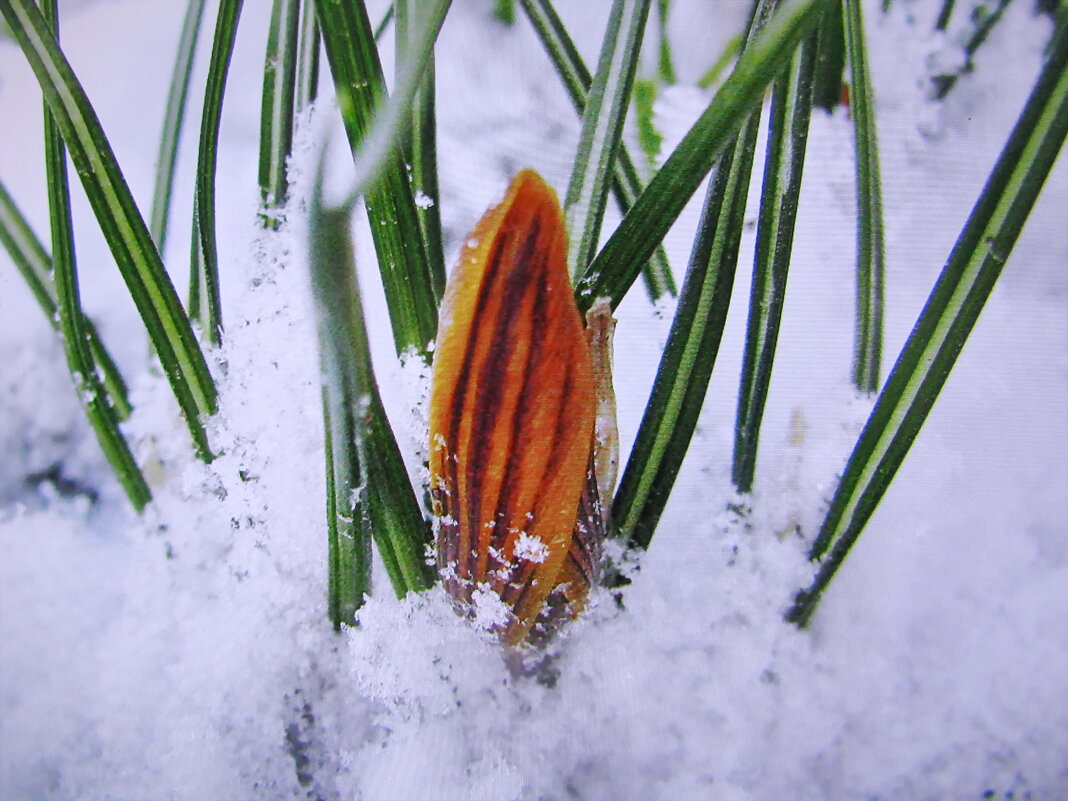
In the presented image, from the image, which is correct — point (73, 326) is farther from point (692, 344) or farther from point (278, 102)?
point (692, 344)

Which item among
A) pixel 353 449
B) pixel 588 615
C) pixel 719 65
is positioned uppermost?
pixel 719 65

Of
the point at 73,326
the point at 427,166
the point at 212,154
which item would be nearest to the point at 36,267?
the point at 73,326

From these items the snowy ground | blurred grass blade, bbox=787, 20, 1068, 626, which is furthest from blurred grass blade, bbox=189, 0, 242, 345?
blurred grass blade, bbox=787, 20, 1068, 626

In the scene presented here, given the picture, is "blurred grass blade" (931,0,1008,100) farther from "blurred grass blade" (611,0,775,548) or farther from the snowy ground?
"blurred grass blade" (611,0,775,548)

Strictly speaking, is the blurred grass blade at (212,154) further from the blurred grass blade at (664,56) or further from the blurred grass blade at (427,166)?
the blurred grass blade at (664,56)

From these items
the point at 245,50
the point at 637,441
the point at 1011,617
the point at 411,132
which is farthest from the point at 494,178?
the point at 1011,617
